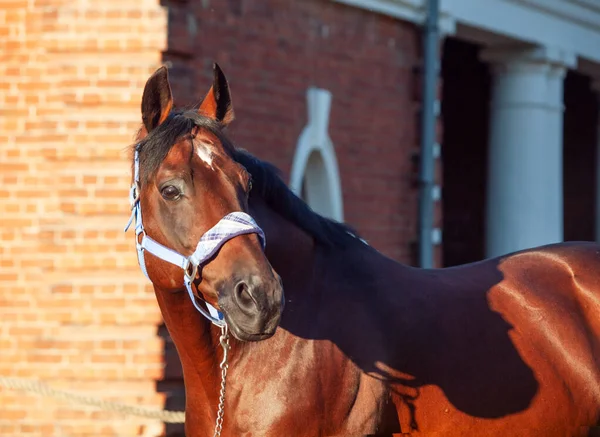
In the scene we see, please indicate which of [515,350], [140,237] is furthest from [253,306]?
[515,350]

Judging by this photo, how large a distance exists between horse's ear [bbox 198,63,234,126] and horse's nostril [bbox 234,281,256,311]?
2.47ft

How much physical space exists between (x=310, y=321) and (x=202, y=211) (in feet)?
1.92

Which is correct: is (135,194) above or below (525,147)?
below

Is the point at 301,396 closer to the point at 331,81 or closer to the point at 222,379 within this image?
the point at 222,379

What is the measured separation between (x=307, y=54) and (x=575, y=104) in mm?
8164

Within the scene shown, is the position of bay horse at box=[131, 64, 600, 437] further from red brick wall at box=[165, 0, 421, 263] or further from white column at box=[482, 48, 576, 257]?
white column at box=[482, 48, 576, 257]

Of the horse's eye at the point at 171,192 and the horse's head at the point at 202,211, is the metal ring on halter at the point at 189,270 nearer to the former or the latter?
the horse's head at the point at 202,211

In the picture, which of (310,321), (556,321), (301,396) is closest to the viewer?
(301,396)

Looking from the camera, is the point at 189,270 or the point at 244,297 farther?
the point at 189,270

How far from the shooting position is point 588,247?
4852 millimetres

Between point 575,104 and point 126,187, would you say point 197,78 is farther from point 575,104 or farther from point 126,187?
point 575,104

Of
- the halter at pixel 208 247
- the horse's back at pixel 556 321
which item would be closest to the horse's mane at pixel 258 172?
the halter at pixel 208 247

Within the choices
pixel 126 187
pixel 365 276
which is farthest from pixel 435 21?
pixel 365 276

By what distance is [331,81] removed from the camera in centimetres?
870
